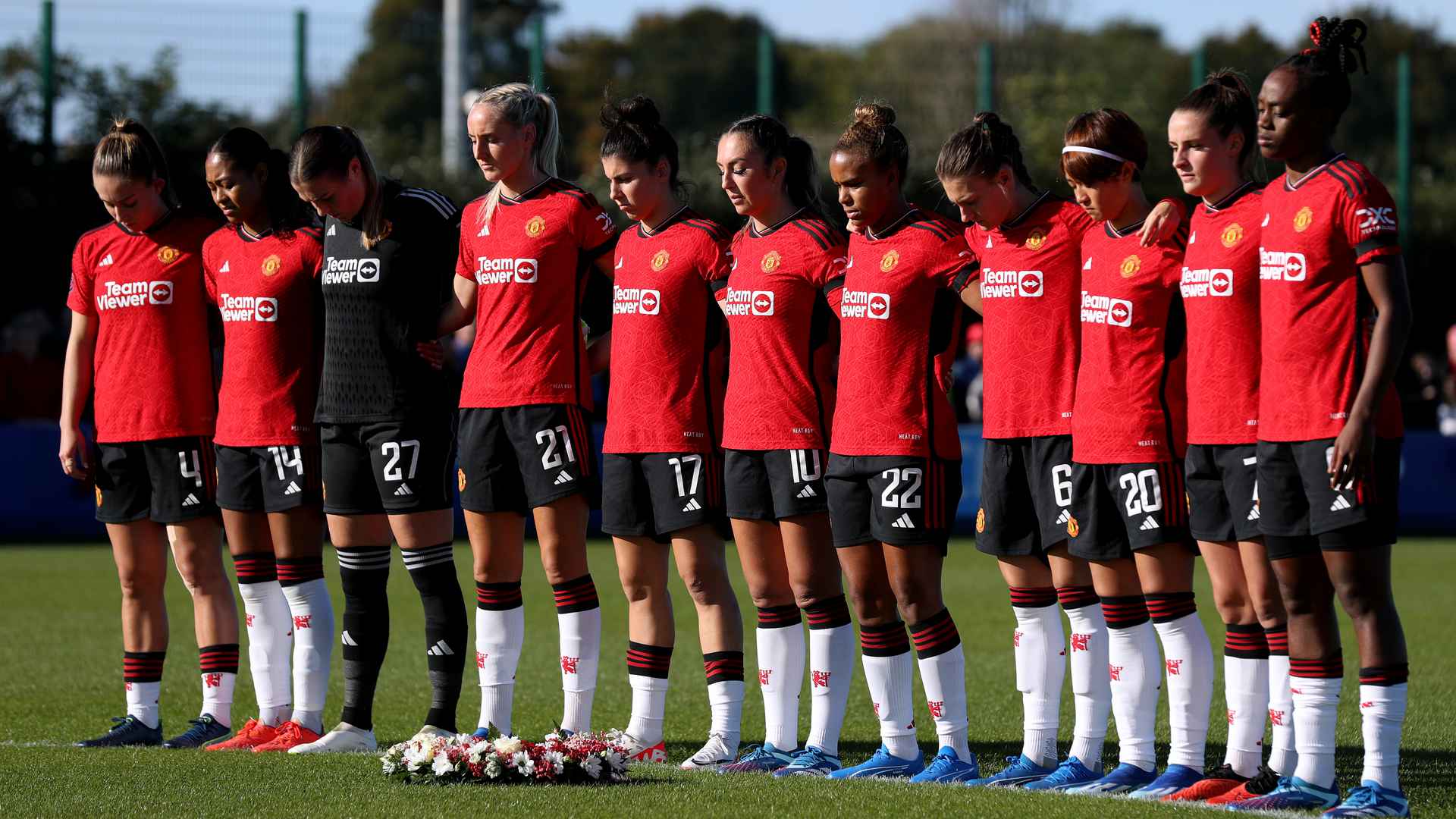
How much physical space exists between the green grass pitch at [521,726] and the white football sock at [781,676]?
1.30ft

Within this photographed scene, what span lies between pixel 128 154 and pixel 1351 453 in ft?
15.9

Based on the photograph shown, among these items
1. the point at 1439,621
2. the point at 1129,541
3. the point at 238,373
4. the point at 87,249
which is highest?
the point at 87,249

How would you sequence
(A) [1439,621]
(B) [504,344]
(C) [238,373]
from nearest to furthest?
(B) [504,344] → (C) [238,373] → (A) [1439,621]

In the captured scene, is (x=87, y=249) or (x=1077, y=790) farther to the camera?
(x=87, y=249)

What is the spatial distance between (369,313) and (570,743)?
6.11 ft

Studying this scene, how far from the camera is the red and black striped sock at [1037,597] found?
666cm

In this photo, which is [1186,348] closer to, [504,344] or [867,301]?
[867,301]

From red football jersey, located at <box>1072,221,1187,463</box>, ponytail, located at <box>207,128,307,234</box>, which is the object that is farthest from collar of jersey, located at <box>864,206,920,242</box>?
ponytail, located at <box>207,128,307,234</box>

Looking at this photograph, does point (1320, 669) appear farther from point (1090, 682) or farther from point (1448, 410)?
point (1448, 410)

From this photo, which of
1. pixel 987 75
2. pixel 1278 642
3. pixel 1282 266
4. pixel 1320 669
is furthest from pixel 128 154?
pixel 987 75

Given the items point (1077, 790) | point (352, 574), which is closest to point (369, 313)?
point (352, 574)

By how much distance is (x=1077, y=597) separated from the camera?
659cm

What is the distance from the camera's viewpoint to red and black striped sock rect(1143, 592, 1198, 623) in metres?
6.23

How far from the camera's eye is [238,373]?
7.51 meters
